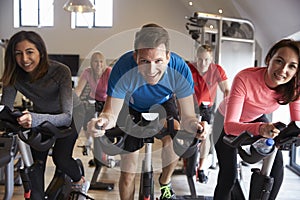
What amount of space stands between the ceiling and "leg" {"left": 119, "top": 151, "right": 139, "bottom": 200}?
226cm

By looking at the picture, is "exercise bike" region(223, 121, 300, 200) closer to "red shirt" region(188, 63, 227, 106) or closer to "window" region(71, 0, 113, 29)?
"red shirt" region(188, 63, 227, 106)

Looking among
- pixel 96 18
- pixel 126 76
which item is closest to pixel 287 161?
pixel 126 76

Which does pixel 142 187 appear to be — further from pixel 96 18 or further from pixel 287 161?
pixel 96 18

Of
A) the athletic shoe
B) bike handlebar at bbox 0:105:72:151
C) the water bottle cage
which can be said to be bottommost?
the athletic shoe

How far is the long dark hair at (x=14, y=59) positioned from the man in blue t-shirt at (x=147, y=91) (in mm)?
550

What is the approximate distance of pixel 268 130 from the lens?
1.43m

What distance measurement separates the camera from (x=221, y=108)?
93.0 inches

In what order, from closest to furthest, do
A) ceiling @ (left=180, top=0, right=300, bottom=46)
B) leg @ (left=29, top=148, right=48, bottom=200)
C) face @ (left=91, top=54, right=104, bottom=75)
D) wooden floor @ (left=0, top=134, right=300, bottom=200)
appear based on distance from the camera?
leg @ (left=29, top=148, right=48, bottom=200)
wooden floor @ (left=0, top=134, right=300, bottom=200)
ceiling @ (left=180, top=0, right=300, bottom=46)
face @ (left=91, top=54, right=104, bottom=75)

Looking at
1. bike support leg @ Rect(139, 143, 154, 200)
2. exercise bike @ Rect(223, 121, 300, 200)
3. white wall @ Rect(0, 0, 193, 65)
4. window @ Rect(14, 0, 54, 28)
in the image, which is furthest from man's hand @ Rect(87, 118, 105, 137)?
window @ Rect(14, 0, 54, 28)

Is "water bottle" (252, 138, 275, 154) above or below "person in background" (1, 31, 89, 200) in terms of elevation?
below

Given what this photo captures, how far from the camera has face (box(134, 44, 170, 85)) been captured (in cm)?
151

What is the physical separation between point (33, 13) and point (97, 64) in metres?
7.30

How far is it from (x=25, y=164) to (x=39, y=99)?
41cm

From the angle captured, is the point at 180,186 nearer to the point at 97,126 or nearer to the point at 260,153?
the point at 260,153
